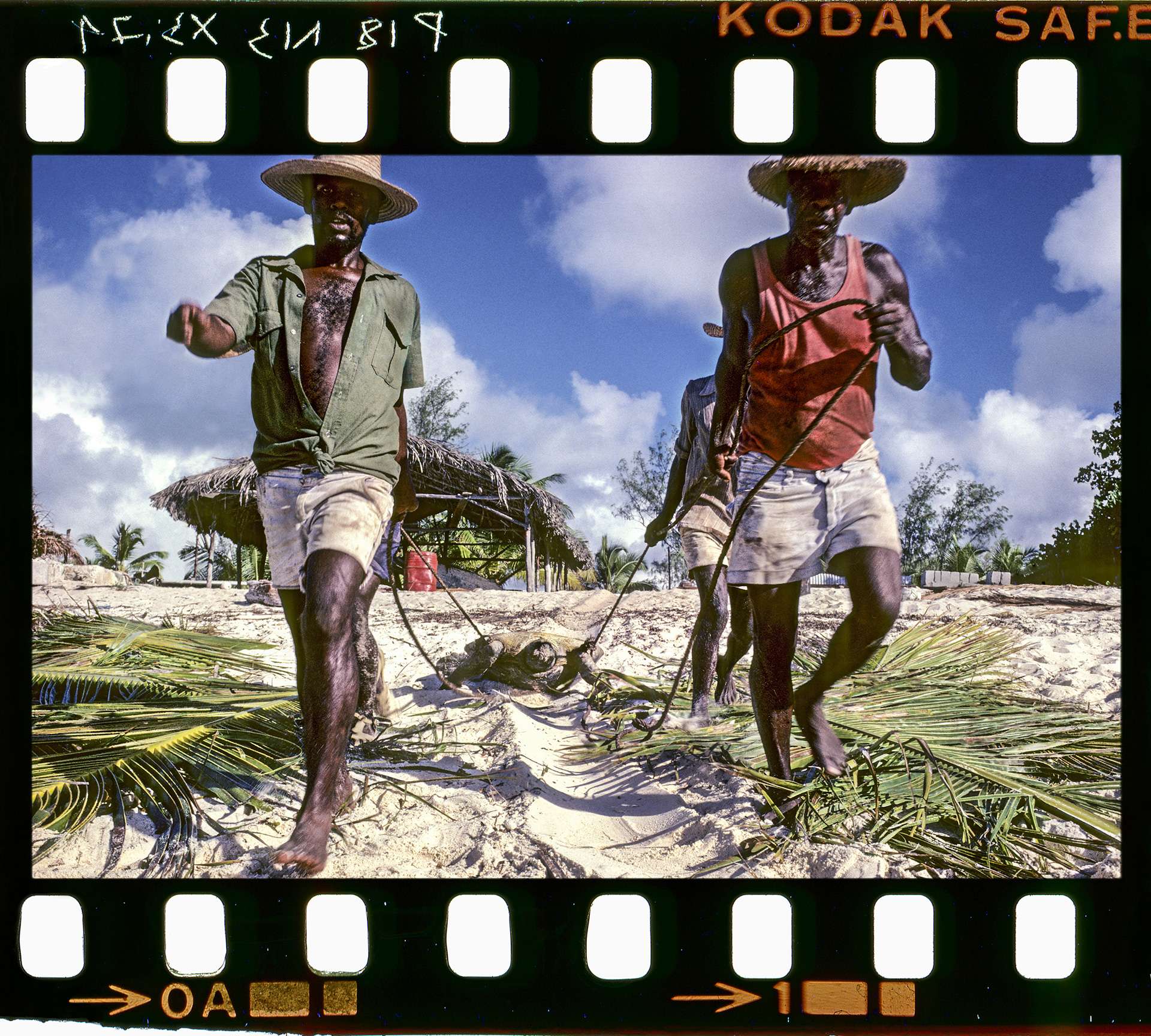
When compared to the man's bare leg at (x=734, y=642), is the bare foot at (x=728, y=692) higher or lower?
lower

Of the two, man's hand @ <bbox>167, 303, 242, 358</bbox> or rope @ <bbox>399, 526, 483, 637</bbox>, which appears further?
rope @ <bbox>399, 526, 483, 637</bbox>

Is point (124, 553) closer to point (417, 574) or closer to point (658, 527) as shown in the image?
point (417, 574)

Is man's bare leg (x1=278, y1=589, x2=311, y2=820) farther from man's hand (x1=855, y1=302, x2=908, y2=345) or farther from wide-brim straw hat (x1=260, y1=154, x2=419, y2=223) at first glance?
man's hand (x1=855, y1=302, x2=908, y2=345)

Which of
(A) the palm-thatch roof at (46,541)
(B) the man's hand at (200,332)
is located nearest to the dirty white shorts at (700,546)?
(B) the man's hand at (200,332)

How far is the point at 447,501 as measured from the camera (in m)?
3.83

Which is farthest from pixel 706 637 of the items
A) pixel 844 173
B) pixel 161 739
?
pixel 161 739

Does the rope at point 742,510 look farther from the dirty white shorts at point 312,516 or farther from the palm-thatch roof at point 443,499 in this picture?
the dirty white shorts at point 312,516

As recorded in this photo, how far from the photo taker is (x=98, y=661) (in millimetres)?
3527

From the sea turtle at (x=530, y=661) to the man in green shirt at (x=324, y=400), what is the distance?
0.56 meters

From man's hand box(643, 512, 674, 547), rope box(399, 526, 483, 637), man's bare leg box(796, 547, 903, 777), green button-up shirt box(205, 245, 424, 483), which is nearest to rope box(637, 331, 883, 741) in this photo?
man's hand box(643, 512, 674, 547)

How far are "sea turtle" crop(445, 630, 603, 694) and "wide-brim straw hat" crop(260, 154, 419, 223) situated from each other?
6.47 feet

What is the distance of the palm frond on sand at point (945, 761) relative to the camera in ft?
10.7

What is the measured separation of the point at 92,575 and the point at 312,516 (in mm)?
1041

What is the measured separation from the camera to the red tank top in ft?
11.0
